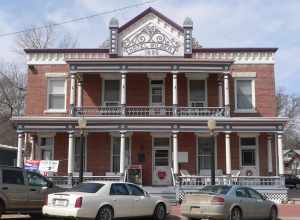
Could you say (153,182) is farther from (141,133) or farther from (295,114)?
(295,114)

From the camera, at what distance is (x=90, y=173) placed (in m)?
27.9

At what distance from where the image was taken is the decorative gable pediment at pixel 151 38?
28.8 metres

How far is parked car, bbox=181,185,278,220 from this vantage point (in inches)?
617

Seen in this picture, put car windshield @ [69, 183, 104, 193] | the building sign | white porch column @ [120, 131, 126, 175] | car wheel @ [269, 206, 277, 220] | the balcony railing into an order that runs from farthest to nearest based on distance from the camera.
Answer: the building sign
the balcony railing
white porch column @ [120, 131, 126, 175]
car wheel @ [269, 206, 277, 220]
car windshield @ [69, 183, 104, 193]

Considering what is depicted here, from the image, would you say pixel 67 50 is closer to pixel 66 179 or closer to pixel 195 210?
pixel 66 179

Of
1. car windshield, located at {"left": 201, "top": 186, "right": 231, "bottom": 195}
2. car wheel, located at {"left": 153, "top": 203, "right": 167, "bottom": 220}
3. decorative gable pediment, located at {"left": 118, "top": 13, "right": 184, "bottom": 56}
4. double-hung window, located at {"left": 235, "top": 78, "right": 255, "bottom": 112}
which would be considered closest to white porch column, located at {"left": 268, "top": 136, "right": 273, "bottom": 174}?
double-hung window, located at {"left": 235, "top": 78, "right": 255, "bottom": 112}

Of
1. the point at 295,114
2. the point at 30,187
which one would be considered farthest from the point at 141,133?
the point at 295,114

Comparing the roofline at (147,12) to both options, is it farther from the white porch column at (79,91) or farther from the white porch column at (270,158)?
the white porch column at (270,158)

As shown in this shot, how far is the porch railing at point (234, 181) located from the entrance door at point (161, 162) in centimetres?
269

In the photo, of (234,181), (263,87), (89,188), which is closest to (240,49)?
(263,87)

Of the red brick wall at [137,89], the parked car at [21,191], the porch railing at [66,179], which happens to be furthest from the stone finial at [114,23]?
the parked car at [21,191]

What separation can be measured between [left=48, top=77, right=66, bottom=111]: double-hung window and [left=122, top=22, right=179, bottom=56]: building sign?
4.55 meters

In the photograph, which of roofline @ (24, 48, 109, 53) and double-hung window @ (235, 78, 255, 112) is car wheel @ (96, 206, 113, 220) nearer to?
double-hung window @ (235, 78, 255, 112)

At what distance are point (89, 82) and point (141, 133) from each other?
459 centimetres
